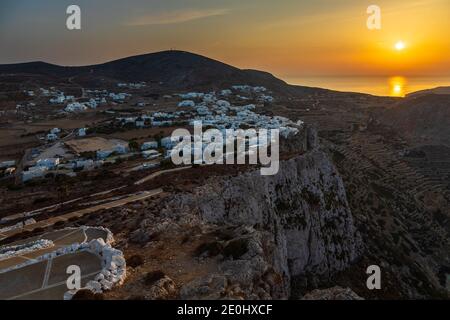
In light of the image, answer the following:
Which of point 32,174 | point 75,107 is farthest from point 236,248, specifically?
point 75,107

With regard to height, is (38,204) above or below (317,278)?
above

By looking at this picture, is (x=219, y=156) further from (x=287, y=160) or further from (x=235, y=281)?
(x=235, y=281)

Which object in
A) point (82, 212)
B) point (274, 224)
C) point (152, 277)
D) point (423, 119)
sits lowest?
point (274, 224)

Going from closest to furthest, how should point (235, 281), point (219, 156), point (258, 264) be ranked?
point (235, 281), point (258, 264), point (219, 156)

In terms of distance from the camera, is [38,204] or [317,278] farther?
[317,278]

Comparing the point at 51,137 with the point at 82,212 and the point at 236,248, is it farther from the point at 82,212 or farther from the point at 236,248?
the point at 236,248

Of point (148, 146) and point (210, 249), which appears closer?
point (210, 249)

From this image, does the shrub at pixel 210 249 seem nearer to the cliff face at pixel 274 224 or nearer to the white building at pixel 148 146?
the cliff face at pixel 274 224

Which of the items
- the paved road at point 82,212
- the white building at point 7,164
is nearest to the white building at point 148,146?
the white building at point 7,164
